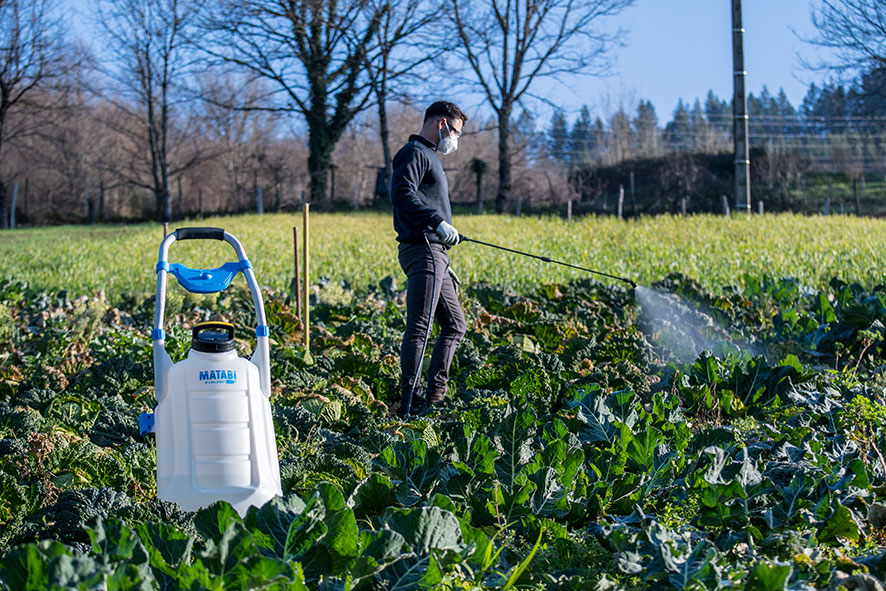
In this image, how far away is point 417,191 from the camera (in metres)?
4.44

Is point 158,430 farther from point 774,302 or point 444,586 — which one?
point 774,302

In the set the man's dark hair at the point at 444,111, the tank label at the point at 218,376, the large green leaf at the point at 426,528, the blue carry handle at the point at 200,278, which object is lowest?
the large green leaf at the point at 426,528

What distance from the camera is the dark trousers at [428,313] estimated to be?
14.5ft

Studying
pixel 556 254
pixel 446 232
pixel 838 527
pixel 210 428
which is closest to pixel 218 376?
pixel 210 428

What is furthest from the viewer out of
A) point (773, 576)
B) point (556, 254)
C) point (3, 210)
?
point (3, 210)

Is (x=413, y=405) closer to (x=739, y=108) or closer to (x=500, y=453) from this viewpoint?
(x=500, y=453)

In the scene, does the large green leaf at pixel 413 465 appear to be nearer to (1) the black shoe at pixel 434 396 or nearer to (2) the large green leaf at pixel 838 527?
(2) the large green leaf at pixel 838 527

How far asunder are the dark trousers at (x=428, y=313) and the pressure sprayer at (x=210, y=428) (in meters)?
1.98

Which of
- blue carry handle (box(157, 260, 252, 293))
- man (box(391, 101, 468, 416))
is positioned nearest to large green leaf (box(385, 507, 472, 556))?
blue carry handle (box(157, 260, 252, 293))

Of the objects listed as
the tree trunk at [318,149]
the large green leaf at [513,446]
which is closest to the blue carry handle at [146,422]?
the large green leaf at [513,446]

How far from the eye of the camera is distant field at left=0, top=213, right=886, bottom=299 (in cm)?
999

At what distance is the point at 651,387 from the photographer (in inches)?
183

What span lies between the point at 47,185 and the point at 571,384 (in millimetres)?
48136

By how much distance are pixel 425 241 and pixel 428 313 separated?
408mm
